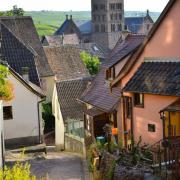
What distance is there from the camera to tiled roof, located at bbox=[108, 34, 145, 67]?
2697 centimetres

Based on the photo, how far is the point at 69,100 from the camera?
3719cm

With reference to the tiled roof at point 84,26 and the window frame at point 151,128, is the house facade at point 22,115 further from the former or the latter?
the tiled roof at point 84,26

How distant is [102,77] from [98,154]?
8.99m

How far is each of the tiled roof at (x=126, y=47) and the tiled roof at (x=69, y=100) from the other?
818 cm

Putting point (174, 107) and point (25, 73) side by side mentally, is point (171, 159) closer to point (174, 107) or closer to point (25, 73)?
point (174, 107)

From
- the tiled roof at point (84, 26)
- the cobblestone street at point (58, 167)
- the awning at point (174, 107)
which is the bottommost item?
the cobblestone street at point (58, 167)

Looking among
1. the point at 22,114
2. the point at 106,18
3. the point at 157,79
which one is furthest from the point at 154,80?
the point at 106,18

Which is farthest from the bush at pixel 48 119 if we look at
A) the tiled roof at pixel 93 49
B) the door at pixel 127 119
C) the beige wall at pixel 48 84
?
the tiled roof at pixel 93 49

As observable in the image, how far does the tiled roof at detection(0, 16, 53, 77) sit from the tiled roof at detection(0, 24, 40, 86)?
8.28 meters

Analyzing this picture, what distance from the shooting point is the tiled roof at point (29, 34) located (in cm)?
4675

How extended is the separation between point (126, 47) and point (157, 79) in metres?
7.94

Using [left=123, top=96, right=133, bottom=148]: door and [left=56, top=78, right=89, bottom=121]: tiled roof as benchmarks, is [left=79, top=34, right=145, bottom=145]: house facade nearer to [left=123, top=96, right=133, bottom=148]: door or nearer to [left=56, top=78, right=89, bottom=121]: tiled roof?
[left=123, top=96, right=133, bottom=148]: door

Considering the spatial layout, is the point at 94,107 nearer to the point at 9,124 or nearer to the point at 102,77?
the point at 102,77

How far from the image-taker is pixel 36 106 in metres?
33.4
